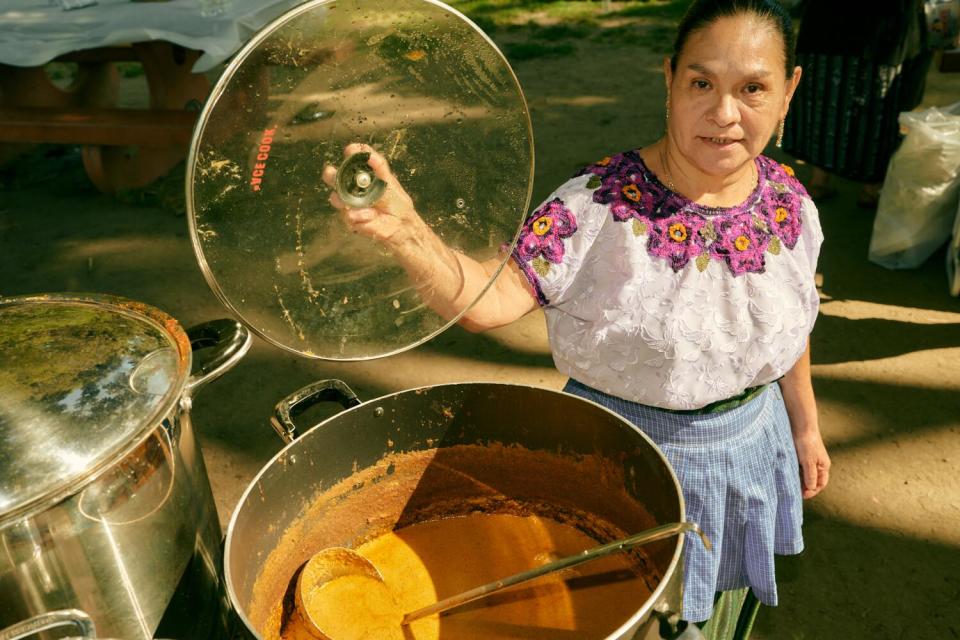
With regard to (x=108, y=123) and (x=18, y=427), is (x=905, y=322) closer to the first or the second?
(x=18, y=427)

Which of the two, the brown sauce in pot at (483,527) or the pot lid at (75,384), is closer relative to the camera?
the pot lid at (75,384)

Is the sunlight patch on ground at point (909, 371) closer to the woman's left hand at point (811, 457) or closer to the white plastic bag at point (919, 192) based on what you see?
the white plastic bag at point (919, 192)

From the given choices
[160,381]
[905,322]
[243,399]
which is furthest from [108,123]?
[905,322]

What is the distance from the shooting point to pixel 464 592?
3.33ft

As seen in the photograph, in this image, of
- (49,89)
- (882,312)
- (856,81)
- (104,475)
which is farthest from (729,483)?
(49,89)

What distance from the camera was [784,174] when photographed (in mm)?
1381

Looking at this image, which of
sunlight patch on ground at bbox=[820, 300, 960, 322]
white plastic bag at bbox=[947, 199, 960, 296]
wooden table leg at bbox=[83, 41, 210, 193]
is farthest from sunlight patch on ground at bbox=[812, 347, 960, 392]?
wooden table leg at bbox=[83, 41, 210, 193]

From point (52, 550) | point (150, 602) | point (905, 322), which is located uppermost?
point (52, 550)

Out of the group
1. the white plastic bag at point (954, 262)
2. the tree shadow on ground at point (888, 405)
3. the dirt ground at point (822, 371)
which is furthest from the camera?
the white plastic bag at point (954, 262)

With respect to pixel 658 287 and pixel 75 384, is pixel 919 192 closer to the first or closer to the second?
pixel 658 287

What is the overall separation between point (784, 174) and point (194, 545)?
1081 millimetres

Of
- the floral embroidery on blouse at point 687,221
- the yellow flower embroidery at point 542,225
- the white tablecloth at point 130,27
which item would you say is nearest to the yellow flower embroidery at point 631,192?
the floral embroidery on blouse at point 687,221

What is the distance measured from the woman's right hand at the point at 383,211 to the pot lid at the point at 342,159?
1cm

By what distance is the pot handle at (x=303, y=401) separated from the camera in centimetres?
111
